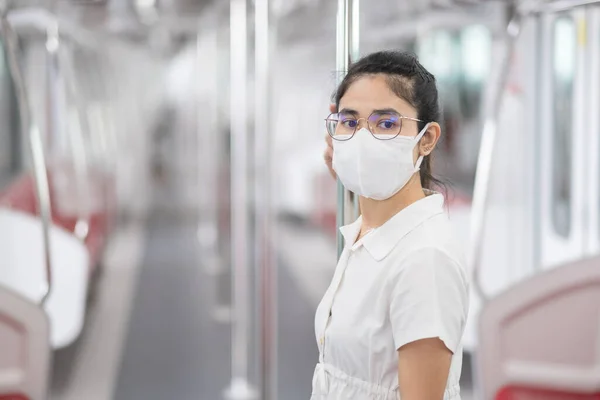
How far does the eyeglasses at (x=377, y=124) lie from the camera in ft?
4.19

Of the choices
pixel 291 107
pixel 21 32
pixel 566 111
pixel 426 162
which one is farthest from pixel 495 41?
pixel 291 107

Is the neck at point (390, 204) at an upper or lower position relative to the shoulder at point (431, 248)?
upper

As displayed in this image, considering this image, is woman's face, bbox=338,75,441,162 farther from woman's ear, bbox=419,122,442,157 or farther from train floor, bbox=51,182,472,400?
train floor, bbox=51,182,472,400

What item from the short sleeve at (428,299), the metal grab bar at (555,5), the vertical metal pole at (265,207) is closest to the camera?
the short sleeve at (428,299)

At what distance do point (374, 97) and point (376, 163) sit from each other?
0.33 feet

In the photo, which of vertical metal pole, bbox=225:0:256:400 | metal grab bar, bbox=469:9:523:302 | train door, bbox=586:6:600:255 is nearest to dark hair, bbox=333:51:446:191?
metal grab bar, bbox=469:9:523:302

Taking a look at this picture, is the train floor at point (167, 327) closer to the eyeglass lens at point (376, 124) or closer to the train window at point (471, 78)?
the eyeglass lens at point (376, 124)

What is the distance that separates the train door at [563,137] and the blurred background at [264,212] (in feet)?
0.04

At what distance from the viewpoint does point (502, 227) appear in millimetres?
4867

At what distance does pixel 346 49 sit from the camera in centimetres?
146

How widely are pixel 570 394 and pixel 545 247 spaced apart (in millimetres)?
1884

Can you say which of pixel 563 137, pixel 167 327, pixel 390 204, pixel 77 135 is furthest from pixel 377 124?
pixel 77 135

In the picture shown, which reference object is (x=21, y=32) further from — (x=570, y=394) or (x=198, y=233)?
(x=198, y=233)

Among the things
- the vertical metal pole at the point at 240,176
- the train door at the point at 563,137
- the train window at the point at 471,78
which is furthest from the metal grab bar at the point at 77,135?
the train window at the point at 471,78
